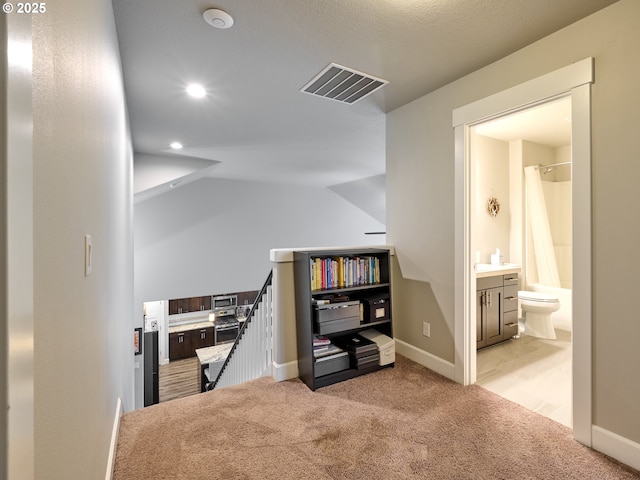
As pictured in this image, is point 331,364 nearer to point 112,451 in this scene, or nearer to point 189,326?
point 112,451

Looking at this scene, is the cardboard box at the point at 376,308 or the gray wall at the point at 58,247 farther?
the cardboard box at the point at 376,308

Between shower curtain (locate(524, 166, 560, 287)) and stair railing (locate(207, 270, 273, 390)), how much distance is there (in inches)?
137

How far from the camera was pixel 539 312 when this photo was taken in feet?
11.8

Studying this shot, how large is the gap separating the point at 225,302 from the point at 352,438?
28.2 feet

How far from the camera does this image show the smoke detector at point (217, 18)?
1663mm

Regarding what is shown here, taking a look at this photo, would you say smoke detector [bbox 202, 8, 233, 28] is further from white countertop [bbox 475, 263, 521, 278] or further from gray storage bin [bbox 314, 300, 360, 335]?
white countertop [bbox 475, 263, 521, 278]

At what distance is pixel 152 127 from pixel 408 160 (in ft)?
8.82

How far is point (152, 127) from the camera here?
11.1 ft

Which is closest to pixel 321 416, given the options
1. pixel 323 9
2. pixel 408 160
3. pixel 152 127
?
pixel 408 160

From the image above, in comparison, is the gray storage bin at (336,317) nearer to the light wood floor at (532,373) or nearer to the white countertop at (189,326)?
the light wood floor at (532,373)

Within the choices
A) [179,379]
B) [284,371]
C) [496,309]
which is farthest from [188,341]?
[496,309]

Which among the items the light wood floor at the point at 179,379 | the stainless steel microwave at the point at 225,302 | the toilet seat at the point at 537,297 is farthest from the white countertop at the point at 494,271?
the stainless steel microwave at the point at 225,302

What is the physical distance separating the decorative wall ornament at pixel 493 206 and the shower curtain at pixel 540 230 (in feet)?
1.31

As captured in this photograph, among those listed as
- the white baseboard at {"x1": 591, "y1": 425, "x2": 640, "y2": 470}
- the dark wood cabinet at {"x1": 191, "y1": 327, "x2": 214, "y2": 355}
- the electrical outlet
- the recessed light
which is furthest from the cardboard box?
the dark wood cabinet at {"x1": 191, "y1": 327, "x2": 214, "y2": 355}
